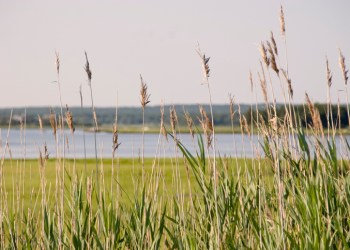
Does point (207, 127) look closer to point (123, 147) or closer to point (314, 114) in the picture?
point (314, 114)

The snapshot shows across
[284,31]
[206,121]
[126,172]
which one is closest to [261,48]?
[284,31]

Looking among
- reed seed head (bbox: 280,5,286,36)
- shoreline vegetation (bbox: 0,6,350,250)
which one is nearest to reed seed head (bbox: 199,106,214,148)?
shoreline vegetation (bbox: 0,6,350,250)

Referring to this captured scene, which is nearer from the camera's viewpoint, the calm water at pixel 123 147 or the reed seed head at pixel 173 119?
the reed seed head at pixel 173 119

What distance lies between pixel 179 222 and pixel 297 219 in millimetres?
691

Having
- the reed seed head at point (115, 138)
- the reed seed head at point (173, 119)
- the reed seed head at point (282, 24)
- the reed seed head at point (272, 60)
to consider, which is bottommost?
the reed seed head at point (115, 138)

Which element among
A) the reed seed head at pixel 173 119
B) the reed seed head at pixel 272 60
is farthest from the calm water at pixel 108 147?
the reed seed head at pixel 272 60

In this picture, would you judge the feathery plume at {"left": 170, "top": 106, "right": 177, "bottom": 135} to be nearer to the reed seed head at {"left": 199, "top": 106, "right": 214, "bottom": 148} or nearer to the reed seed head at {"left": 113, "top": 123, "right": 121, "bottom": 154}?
the reed seed head at {"left": 199, "top": 106, "right": 214, "bottom": 148}

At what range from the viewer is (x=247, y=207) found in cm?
354

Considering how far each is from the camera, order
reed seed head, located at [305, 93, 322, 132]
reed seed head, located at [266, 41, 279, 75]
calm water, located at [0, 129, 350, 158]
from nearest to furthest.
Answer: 1. reed seed head, located at [266, 41, 279, 75]
2. reed seed head, located at [305, 93, 322, 132]
3. calm water, located at [0, 129, 350, 158]

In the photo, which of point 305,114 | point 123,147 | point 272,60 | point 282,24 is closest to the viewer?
point 272,60

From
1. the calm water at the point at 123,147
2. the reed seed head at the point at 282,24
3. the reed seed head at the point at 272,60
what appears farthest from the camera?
the calm water at the point at 123,147

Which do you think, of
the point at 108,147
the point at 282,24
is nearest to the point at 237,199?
the point at 282,24

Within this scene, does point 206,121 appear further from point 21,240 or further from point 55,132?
point 21,240

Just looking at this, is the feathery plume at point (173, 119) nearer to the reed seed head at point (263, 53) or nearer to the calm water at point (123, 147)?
the calm water at point (123, 147)
